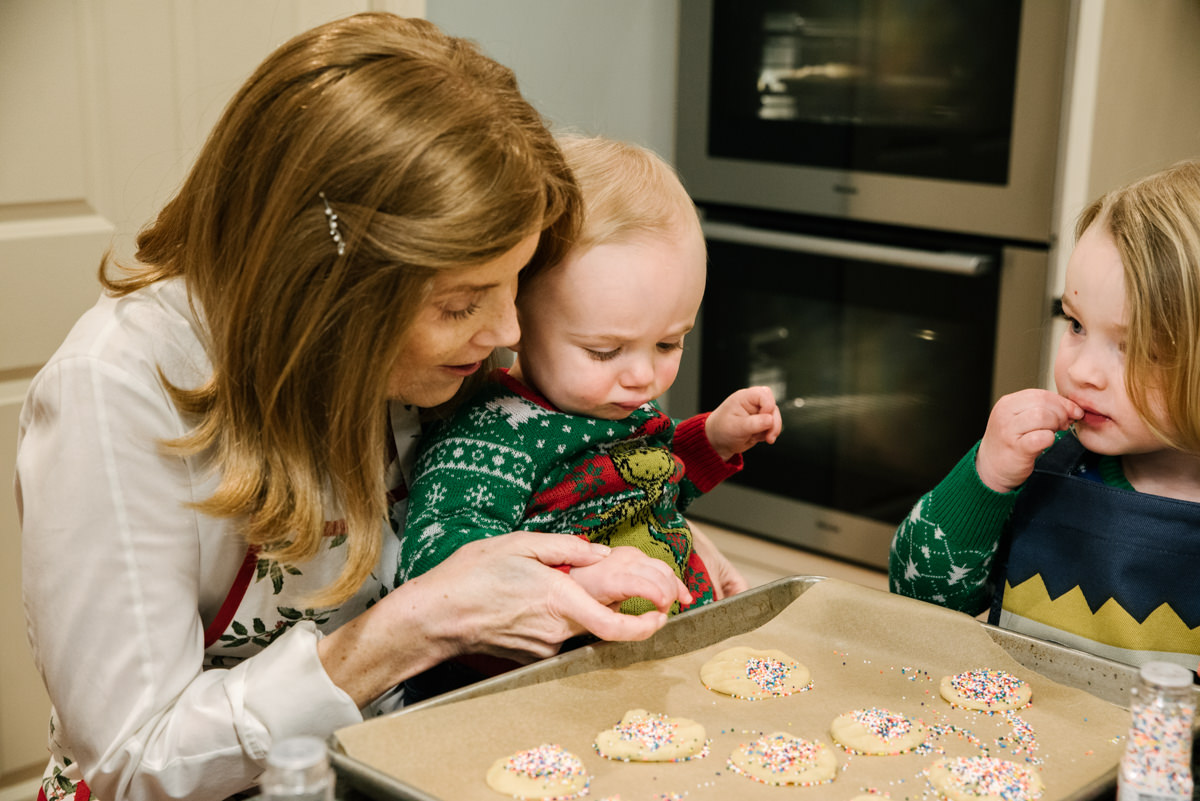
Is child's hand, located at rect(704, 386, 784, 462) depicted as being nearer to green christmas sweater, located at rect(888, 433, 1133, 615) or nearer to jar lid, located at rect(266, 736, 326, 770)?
green christmas sweater, located at rect(888, 433, 1133, 615)

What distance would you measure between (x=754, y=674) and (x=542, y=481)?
0.28 meters

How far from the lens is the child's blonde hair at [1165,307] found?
1095mm

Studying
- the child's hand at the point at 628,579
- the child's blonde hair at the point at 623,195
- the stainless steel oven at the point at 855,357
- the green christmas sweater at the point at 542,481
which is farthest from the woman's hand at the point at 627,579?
the stainless steel oven at the point at 855,357

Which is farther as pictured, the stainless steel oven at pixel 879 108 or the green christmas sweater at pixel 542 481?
the stainless steel oven at pixel 879 108

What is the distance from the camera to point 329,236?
976 millimetres

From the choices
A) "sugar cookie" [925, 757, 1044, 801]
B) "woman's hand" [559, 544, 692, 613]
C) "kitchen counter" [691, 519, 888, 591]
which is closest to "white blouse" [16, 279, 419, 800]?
"woman's hand" [559, 544, 692, 613]

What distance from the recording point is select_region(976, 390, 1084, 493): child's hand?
1172 mm

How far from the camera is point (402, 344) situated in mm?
1031

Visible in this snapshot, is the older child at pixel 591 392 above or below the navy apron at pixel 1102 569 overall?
above

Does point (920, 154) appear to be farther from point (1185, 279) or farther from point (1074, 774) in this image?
point (1074, 774)

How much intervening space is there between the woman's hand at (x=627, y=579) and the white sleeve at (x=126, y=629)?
224 mm

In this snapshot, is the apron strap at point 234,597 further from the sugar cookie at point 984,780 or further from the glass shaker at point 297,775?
the sugar cookie at point 984,780

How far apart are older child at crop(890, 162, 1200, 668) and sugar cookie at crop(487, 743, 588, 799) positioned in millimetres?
502

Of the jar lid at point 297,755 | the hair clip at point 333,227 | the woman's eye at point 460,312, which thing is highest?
the hair clip at point 333,227
